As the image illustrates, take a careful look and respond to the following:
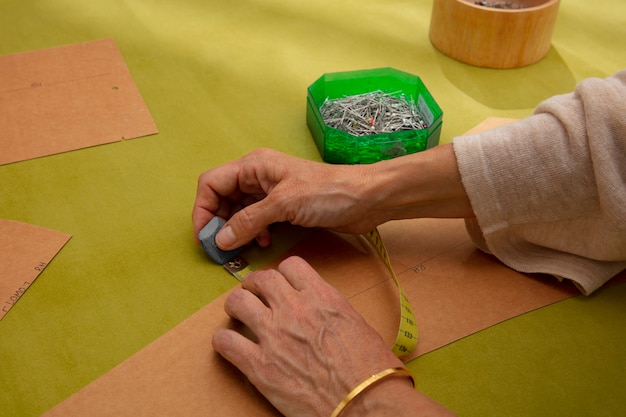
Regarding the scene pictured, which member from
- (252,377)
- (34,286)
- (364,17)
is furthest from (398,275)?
(364,17)

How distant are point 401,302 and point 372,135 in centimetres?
43

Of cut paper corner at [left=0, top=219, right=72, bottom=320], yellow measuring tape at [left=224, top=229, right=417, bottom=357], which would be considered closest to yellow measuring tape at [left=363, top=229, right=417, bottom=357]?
yellow measuring tape at [left=224, top=229, right=417, bottom=357]

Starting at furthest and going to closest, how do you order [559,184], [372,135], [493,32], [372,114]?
1. [493,32]
2. [372,114]
3. [372,135]
4. [559,184]

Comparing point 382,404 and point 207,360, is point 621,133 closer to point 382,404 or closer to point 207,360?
point 382,404

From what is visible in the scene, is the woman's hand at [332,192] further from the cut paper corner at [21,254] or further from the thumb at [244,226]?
the cut paper corner at [21,254]

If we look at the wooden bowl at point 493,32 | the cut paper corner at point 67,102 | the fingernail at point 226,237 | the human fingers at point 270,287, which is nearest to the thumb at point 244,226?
the fingernail at point 226,237

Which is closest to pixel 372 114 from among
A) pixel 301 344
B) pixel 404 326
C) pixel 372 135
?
pixel 372 135

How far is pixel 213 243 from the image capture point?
1246 millimetres

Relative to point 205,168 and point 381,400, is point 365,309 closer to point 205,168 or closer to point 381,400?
point 381,400

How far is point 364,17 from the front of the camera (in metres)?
2.12

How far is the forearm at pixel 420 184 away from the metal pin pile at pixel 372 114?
27cm

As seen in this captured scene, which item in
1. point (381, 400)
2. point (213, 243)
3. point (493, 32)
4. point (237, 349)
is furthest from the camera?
point (493, 32)

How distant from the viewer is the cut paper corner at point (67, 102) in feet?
5.06

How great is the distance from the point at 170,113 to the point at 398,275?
76 cm
